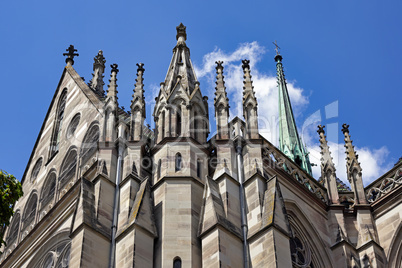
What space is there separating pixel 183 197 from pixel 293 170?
590cm

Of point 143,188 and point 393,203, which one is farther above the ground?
point 393,203

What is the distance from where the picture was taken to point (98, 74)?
33219 millimetres

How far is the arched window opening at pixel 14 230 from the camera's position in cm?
2641

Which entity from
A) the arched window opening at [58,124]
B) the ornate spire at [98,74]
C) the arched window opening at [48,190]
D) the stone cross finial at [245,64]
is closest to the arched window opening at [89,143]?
the arched window opening at [48,190]

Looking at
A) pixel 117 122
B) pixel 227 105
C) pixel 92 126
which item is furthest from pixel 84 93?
pixel 227 105

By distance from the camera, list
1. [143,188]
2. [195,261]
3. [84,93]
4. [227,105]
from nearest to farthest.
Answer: [195,261], [143,188], [227,105], [84,93]

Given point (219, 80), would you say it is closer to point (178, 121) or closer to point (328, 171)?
point (178, 121)

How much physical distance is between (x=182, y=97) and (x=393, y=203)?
7005 millimetres

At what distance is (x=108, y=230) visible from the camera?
18.7 meters

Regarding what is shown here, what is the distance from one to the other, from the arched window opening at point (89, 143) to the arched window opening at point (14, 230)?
3822mm

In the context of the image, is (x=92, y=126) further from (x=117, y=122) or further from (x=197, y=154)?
(x=197, y=154)

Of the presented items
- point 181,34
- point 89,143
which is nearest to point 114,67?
point 181,34

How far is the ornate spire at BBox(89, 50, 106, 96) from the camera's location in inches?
1259

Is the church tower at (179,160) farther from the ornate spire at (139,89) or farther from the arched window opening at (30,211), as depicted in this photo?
the arched window opening at (30,211)
